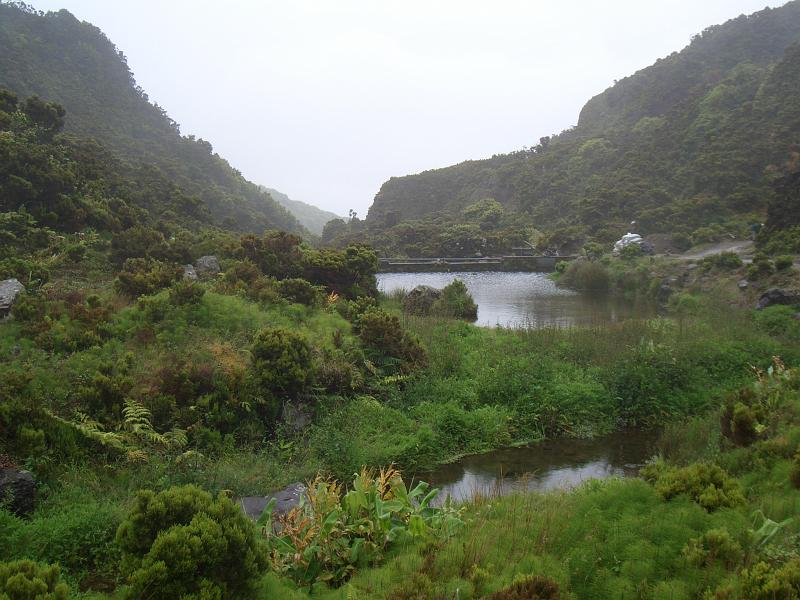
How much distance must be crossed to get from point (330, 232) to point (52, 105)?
49.1 m

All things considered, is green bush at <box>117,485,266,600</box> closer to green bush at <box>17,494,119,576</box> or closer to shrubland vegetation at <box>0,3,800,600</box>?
shrubland vegetation at <box>0,3,800,600</box>

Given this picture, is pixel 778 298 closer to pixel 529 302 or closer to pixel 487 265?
pixel 529 302

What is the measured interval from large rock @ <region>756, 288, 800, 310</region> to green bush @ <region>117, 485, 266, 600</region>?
655 inches

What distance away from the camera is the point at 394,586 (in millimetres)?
4438

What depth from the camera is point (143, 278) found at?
1246cm

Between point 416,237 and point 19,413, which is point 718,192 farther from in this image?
point 19,413

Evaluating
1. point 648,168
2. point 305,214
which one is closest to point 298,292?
point 648,168

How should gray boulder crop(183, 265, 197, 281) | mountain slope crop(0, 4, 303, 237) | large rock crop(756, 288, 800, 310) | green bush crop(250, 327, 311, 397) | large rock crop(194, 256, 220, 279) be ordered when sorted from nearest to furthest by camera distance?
green bush crop(250, 327, 311, 397)
gray boulder crop(183, 265, 197, 281)
large rock crop(194, 256, 220, 279)
large rock crop(756, 288, 800, 310)
mountain slope crop(0, 4, 303, 237)

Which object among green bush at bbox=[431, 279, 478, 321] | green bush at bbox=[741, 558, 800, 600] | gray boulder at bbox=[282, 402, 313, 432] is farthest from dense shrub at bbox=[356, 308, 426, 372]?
green bush at bbox=[741, 558, 800, 600]

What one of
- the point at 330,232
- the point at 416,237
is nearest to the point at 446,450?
the point at 416,237

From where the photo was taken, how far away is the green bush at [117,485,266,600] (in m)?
3.88

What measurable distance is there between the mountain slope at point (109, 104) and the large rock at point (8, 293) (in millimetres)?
29633

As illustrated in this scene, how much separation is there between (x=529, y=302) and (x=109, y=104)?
164 feet

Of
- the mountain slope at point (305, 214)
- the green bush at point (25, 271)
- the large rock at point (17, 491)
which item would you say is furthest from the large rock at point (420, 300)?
the mountain slope at point (305, 214)
